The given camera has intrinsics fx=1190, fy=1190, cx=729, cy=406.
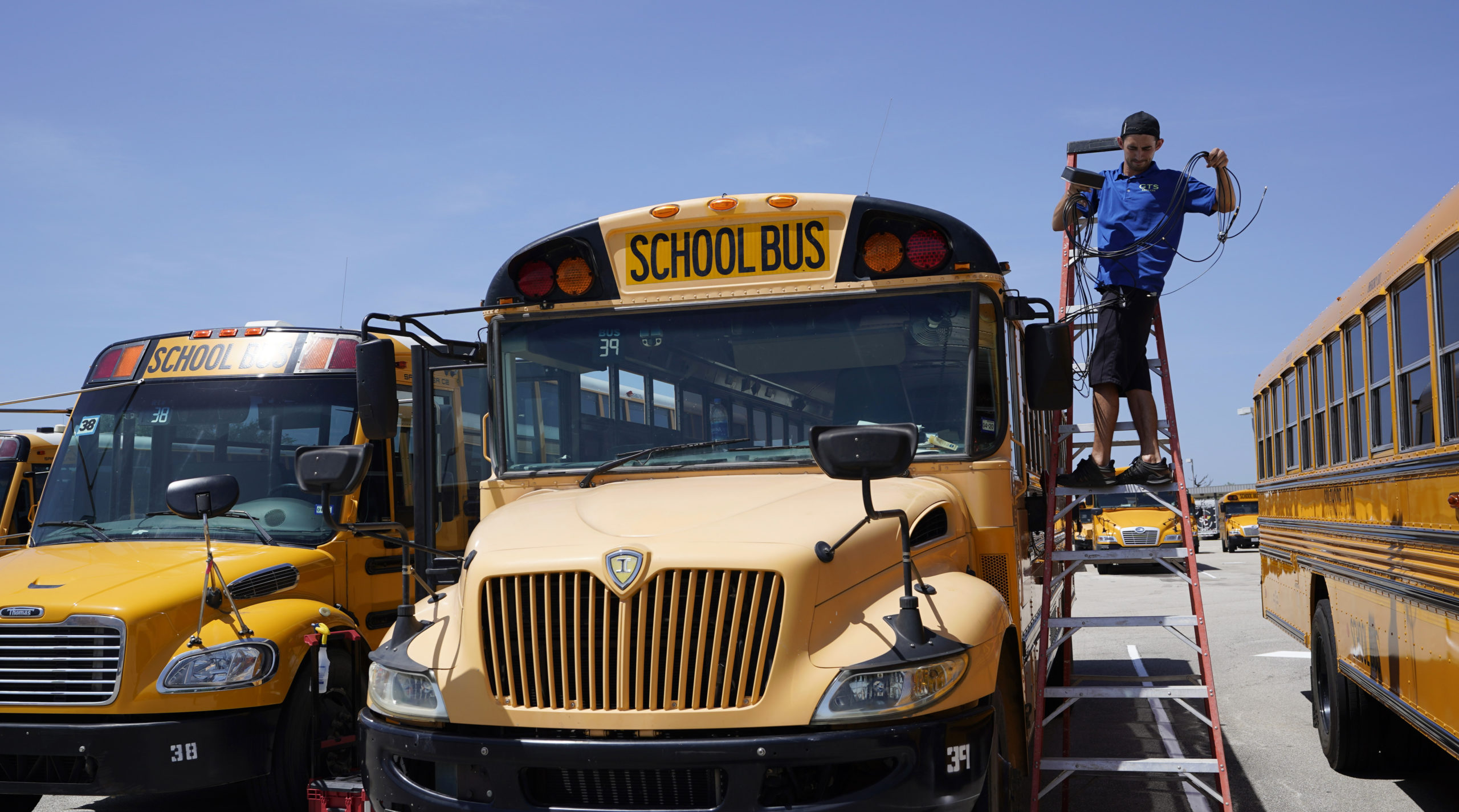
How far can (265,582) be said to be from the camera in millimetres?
5438

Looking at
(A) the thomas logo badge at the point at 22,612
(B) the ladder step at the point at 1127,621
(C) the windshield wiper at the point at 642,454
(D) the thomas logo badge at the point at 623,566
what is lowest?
(B) the ladder step at the point at 1127,621

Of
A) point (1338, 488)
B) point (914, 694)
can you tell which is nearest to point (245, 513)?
point (914, 694)

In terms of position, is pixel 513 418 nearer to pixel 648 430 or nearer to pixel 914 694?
pixel 648 430

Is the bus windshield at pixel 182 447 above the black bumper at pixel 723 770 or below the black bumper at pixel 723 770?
above

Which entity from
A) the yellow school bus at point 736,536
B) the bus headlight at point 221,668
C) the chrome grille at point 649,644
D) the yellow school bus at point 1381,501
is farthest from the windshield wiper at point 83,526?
the yellow school bus at point 1381,501

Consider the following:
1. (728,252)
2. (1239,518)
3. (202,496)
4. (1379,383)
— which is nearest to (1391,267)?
(1379,383)

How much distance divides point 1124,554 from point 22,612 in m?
4.61

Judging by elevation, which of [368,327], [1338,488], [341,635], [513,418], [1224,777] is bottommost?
[1224,777]

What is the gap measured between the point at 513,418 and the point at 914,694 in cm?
222

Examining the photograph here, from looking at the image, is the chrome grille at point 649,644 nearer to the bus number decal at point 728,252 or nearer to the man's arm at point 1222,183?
the bus number decal at point 728,252

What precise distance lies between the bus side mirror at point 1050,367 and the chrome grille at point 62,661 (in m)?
3.71

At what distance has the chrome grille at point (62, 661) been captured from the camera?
4.80 metres

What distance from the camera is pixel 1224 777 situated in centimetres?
430

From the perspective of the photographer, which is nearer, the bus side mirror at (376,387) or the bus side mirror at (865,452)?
the bus side mirror at (865,452)
